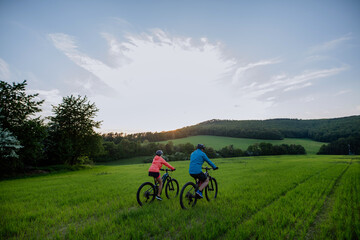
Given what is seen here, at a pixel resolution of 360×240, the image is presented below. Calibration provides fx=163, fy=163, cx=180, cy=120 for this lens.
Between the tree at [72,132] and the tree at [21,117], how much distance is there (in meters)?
8.30

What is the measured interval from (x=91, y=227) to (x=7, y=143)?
67.3 feet

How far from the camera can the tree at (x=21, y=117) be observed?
2188 centimetres

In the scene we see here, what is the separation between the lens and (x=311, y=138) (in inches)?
4252

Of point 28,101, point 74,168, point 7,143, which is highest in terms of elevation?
point 28,101

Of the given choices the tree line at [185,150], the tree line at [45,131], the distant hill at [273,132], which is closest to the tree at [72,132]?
the tree line at [45,131]

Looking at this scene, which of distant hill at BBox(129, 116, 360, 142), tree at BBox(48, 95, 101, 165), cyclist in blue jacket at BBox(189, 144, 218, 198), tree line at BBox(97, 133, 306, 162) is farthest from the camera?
distant hill at BBox(129, 116, 360, 142)

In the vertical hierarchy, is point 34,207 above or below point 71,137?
below

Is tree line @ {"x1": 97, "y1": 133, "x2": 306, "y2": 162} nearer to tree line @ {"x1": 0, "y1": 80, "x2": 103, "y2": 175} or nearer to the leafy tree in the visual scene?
tree line @ {"x1": 0, "y1": 80, "x2": 103, "y2": 175}

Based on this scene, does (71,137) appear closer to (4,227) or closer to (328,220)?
(4,227)

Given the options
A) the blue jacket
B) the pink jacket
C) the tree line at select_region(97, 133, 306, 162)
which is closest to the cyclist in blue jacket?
the blue jacket

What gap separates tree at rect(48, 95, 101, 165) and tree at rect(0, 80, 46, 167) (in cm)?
830

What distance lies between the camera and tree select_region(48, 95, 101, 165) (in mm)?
32469

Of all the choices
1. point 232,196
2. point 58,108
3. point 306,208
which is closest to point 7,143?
point 58,108

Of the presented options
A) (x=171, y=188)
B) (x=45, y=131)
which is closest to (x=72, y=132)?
(x=45, y=131)
